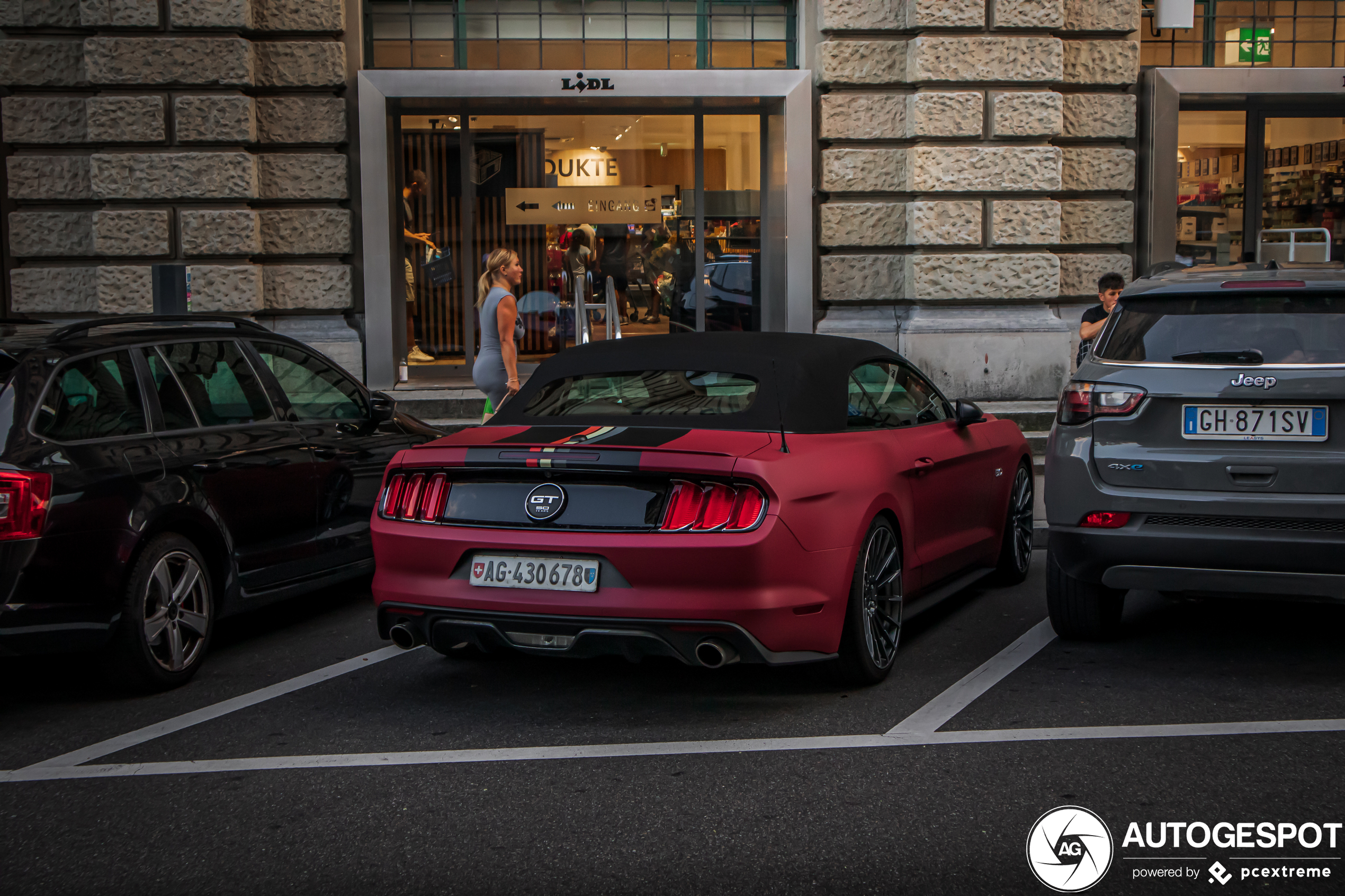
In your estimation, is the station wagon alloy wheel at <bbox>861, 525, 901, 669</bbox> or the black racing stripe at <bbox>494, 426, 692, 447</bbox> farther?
the station wagon alloy wheel at <bbox>861, 525, 901, 669</bbox>

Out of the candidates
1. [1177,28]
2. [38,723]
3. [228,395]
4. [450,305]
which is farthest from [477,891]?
[1177,28]

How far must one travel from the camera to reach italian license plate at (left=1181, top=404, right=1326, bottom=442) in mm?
5066

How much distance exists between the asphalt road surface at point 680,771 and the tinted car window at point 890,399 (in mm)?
1004

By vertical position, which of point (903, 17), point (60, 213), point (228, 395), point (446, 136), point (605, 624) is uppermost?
point (903, 17)

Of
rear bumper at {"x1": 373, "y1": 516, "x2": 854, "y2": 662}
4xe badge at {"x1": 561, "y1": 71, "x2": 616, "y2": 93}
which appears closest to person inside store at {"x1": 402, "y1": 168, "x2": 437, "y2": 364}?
4xe badge at {"x1": 561, "y1": 71, "x2": 616, "y2": 93}

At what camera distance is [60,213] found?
40.1 ft

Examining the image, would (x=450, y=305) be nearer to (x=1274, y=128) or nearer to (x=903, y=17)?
(x=903, y=17)

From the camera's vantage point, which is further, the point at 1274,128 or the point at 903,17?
A: the point at 1274,128

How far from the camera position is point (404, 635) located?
4977 millimetres

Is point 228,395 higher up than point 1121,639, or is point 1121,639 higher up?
point 228,395

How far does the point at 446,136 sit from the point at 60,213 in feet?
11.8

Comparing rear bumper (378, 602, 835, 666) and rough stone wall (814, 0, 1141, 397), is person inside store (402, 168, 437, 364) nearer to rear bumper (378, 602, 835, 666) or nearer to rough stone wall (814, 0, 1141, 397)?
rough stone wall (814, 0, 1141, 397)

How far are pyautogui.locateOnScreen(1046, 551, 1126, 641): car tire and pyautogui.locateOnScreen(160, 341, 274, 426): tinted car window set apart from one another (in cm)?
365

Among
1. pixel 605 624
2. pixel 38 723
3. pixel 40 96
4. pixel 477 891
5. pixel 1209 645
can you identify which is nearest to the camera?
pixel 477 891
